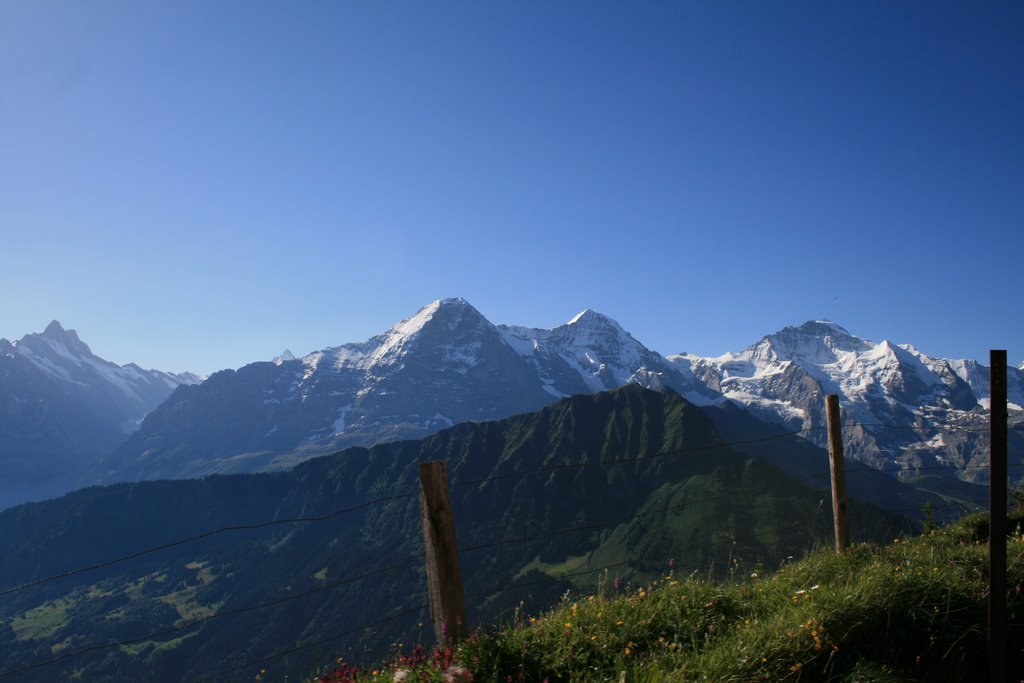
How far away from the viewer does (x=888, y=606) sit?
26.2ft

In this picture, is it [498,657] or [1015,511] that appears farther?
[1015,511]

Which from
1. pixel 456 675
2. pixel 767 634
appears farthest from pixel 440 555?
pixel 767 634

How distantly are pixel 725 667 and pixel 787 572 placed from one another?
4123 millimetres

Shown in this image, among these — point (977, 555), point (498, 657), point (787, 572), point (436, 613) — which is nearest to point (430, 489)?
point (436, 613)

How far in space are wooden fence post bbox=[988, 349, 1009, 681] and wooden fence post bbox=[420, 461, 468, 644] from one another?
6269 millimetres

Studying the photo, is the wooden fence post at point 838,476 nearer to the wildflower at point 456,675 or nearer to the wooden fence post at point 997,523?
the wooden fence post at point 997,523

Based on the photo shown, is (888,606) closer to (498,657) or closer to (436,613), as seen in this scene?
(498,657)

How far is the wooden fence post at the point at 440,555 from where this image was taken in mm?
8062

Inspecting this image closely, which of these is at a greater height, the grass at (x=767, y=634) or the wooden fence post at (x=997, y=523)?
the wooden fence post at (x=997, y=523)

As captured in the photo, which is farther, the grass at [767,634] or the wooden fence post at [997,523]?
the wooden fence post at [997,523]

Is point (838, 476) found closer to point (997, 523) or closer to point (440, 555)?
point (997, 523)

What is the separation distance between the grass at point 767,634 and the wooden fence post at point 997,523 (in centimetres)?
33

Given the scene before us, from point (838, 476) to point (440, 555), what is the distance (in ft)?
29.0

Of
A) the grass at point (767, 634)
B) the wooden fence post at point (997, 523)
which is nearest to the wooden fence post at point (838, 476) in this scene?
the grass at point (767, 634)
